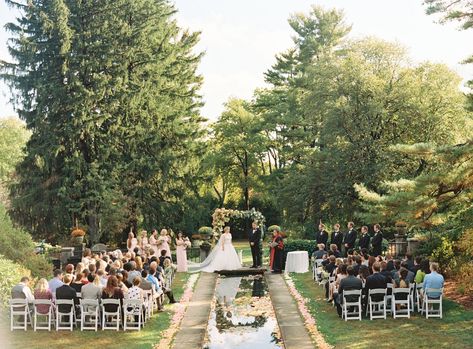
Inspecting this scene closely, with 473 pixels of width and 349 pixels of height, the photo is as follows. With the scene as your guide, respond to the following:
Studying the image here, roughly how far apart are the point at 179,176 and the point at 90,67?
9.26 meters

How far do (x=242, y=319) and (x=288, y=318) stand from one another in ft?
4.01

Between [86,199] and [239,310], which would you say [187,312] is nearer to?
[239,310]

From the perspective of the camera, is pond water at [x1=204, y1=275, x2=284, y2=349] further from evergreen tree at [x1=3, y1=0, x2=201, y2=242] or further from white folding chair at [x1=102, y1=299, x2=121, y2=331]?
evergreen tree at [x1=3, y1=0, x2=201, y2=242]

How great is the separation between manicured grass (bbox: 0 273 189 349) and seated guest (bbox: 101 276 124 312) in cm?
58

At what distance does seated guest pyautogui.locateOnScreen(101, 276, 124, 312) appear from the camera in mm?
15930

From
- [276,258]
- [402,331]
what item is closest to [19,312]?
[402,331]

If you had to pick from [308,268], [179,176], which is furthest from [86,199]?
[308,268]

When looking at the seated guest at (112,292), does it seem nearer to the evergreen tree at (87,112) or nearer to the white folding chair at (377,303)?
the white folding chair at (377,303)

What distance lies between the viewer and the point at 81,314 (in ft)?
52.1

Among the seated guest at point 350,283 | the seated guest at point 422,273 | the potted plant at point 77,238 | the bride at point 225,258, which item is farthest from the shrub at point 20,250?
the seated guest at point 422,273

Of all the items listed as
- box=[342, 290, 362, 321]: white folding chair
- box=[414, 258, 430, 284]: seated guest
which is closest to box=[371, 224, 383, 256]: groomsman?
box=[414, 258, 430, 284]: seated guest

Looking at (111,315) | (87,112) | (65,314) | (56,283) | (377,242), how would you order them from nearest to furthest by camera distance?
(65,314) < (111,315) < (56,283) < (377,242) < (87,112)

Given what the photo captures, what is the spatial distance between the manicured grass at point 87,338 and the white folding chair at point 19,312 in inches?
7.2

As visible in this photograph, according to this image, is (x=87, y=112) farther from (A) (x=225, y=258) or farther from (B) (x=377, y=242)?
(B) (x=377, y=242)
